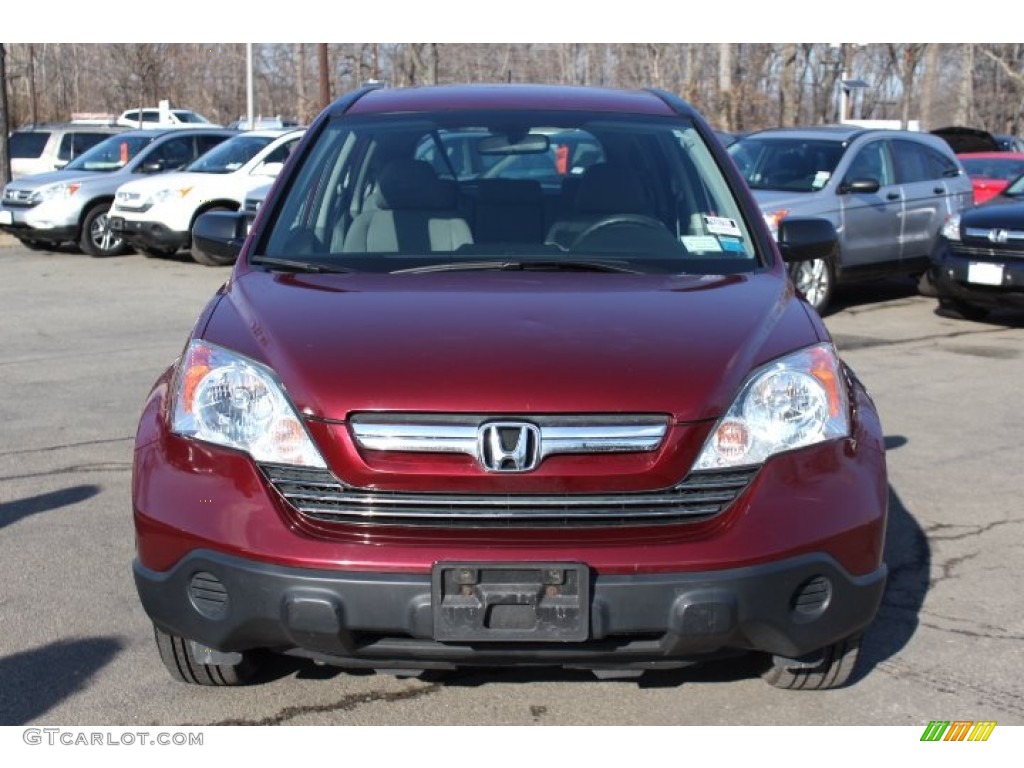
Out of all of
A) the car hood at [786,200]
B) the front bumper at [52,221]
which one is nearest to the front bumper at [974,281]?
the car hood at [786,200]

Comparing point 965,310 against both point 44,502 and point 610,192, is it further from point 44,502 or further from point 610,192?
point 44,502

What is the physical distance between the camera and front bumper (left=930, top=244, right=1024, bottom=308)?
10992mm

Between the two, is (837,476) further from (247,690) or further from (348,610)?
(247,690)

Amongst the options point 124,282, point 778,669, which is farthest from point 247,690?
point 124,282

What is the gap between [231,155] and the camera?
16.9 meters

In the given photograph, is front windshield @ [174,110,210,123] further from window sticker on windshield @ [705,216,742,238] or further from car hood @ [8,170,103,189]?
window sticker on windshield @ [705,216,742,238]

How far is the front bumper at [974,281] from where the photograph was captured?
36.1 ft

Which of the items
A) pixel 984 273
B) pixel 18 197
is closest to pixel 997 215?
pixel 984 273

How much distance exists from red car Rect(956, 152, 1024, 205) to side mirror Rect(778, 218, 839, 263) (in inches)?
588

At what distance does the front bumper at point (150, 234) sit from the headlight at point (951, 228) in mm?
8850

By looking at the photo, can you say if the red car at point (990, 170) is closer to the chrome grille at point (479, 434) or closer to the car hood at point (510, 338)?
the car hood at point (510, 338)

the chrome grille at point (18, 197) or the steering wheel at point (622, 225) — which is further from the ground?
the steering wheel at point (622, 225)

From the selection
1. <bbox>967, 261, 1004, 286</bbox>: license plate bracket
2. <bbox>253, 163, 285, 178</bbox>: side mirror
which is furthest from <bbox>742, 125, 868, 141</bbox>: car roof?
<bbox>253, 163, 285, 178</bbox>: side mirror

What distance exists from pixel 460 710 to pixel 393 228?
5.30ft
